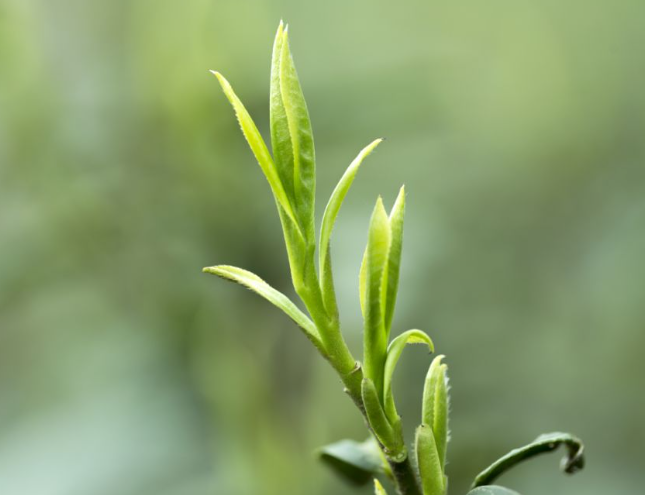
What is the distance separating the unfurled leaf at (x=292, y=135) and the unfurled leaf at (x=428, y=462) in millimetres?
87

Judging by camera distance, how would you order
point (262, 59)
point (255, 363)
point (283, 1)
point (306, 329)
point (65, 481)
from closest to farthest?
point (306, 329) < point (65, 481) < point (255, 363) < point (262, 59) < point (283, 1)

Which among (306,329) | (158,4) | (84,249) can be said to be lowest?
(306,329)

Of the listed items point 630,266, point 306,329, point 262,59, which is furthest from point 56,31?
point 306,329

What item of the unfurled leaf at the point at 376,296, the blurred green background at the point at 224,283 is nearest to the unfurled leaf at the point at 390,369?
the unfurled leaf at the point at 376,296

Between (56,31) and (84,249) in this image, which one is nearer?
(84,249)

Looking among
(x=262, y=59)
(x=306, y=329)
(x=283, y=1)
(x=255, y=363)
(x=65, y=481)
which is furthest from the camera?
(x=283, y=1)

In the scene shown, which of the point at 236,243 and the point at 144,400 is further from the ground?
the point at 236,243

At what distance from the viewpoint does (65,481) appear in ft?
3.37

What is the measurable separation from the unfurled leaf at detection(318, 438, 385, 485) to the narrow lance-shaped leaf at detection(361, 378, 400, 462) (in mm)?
74

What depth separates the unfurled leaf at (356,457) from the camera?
372mm

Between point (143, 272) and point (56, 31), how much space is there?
20.0 inches

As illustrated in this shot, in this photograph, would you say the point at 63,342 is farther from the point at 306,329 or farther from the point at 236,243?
the point at 306,329

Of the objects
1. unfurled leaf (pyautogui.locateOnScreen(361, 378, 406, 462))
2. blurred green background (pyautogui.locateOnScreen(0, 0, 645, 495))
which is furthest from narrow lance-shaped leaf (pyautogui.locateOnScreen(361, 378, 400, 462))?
blurred green background (pyautogui.locateOnScreen(0, 0, 645, 495))

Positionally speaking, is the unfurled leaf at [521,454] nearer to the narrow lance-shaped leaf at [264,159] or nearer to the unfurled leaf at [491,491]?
the unfurled leaf at [491,491]
